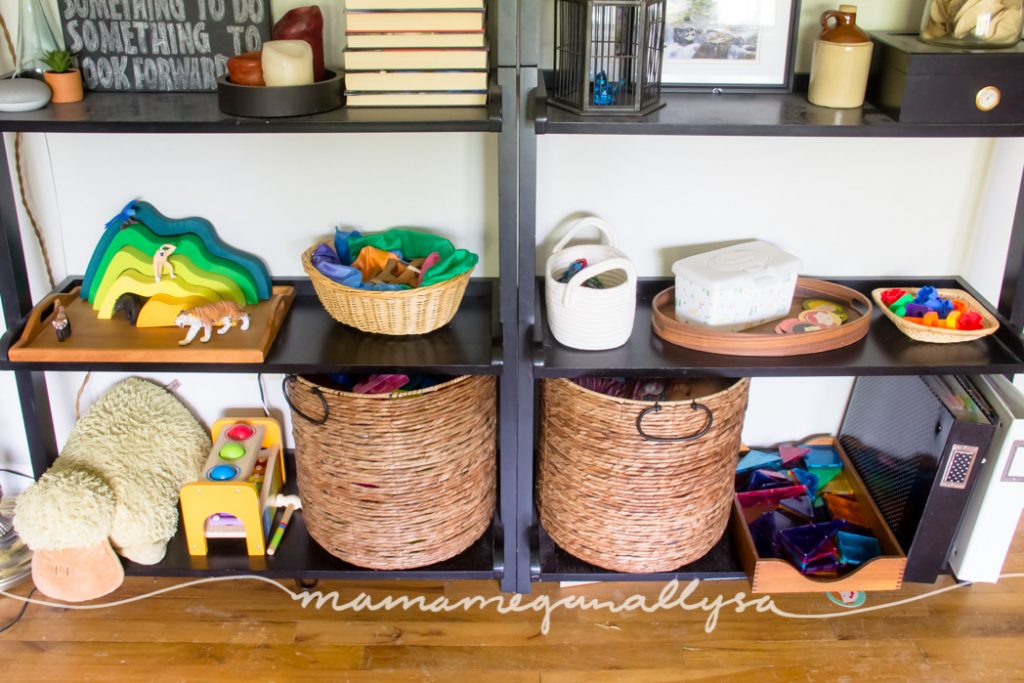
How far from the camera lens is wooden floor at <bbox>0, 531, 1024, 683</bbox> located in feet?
6.33

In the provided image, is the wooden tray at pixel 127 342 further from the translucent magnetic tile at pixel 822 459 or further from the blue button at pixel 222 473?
the translucent magnetic tile at pixel 822 459

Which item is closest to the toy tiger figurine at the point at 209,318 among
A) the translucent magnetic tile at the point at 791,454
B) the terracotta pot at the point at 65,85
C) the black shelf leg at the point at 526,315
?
the terracotta pot at the point at 65,85

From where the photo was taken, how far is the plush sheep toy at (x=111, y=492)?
192 centimetres

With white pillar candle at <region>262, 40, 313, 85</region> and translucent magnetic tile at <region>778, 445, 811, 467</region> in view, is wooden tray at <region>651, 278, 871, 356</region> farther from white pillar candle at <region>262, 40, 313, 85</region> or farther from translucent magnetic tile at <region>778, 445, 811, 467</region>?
white pillar candle at <region>262, 40, 313, 85</region>

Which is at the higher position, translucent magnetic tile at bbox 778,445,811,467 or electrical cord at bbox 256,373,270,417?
electrical cord at bbox 256,373,270,417

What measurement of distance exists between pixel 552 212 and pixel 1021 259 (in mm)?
895

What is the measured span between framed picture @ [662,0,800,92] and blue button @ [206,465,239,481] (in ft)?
3.69

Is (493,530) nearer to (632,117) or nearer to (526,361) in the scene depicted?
(526,361)

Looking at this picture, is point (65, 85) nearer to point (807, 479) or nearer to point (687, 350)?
point (687, 350)

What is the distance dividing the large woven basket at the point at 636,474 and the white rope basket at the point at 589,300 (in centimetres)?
10

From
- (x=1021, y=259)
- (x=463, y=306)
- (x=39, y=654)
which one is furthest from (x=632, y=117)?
(x=39, y=654)

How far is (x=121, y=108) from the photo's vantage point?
176cm

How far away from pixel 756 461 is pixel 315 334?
1.02 metres

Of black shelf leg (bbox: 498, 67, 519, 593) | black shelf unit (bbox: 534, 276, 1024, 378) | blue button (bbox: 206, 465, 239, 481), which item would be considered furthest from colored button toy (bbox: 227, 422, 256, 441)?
black shelf unit (bbox: 534, 276, 1024, 378)
